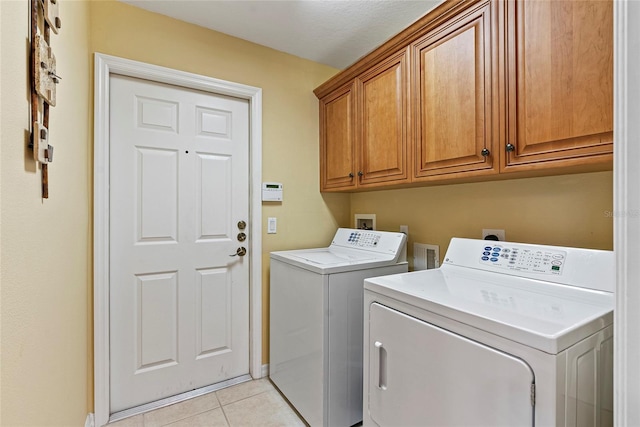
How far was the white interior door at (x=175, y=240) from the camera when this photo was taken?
177 centimetres

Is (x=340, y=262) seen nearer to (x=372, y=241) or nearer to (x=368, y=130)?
(x=372, y=241)

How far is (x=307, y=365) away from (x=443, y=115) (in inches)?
59.1

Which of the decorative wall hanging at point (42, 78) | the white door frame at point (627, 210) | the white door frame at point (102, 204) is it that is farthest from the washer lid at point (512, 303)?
the white door frame at point (102, 204)

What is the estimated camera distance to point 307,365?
5.44 feet

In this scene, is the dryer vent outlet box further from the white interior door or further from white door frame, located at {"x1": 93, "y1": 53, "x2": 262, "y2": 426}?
white door frame, located at {"x1": 93, "y1": 53, "x2": 262, "y2": 426}

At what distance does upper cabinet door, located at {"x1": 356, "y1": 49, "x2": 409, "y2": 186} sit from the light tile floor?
4.92 feet

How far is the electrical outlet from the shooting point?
1512mm

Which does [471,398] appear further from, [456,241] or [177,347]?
[177,347]

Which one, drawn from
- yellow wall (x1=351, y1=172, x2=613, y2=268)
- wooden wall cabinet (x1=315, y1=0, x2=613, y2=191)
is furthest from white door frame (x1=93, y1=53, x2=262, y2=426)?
yellow wall (x1=351, y1=172, x2=613, y2=268)

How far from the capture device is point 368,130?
6.23 ft

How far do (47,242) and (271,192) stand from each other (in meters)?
1.36

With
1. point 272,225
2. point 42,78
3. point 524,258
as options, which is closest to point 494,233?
point 524,258

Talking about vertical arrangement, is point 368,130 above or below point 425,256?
above

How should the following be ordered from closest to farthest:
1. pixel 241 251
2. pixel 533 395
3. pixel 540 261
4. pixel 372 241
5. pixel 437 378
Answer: pixel 533 395, pixel 437 378, pixel 540 261, pixel 372 241, pixel 241 251
